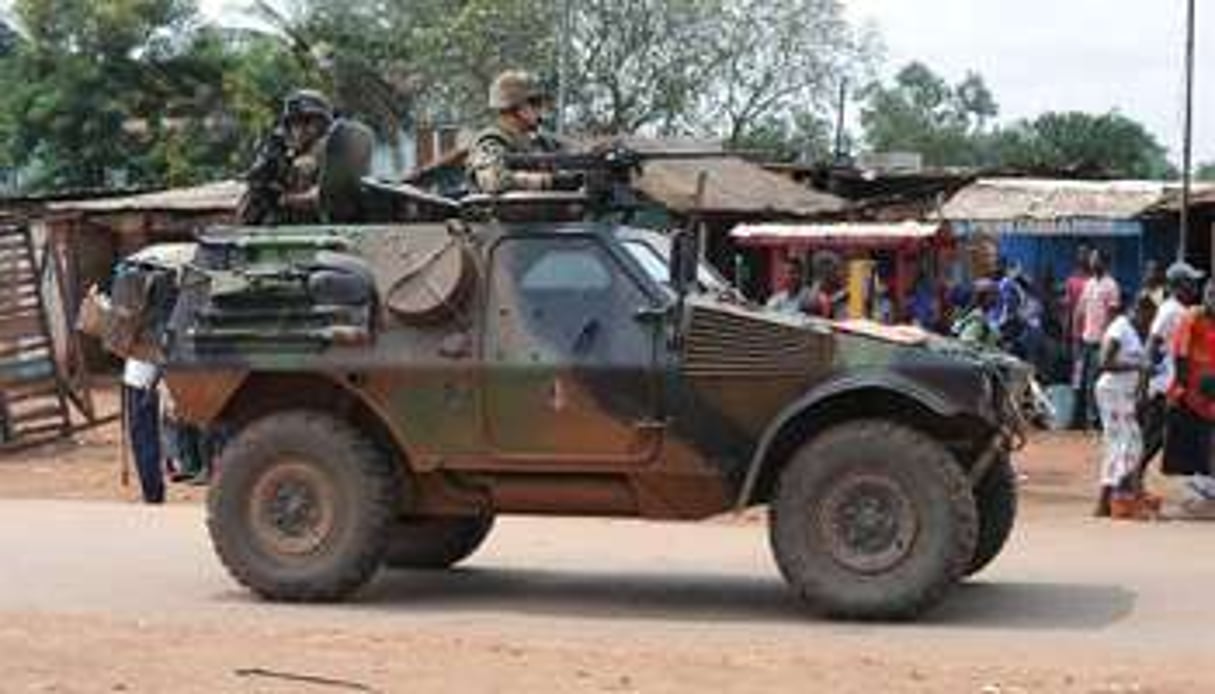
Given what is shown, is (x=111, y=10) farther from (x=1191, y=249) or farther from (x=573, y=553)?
(x=573, y=553)

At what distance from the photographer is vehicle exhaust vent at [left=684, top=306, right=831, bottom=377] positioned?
1079 cm

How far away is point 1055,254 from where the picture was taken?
1072 inches

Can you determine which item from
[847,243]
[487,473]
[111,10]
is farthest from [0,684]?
[111,10]

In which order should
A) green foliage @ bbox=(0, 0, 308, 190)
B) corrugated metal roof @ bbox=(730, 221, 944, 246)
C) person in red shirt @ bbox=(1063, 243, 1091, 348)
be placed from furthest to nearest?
green foliage @ bbox=(0, 0, 308, 190) → corrugated metal roof @ bbox=(730, 221, 944, 246) → person in red shirt @ bbox=(1063, 243, 1091, 348)

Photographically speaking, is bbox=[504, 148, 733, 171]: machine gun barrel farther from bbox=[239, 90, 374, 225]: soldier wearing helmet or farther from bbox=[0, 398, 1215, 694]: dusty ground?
bbox=[0, 398, 1215, 694]: dusty ground

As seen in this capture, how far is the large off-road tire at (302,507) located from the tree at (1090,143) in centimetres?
4441

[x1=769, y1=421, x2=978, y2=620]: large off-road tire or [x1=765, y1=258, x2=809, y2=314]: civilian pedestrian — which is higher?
[x1=765, y1=258, x2=809, y2=314]: civilian pedestrian

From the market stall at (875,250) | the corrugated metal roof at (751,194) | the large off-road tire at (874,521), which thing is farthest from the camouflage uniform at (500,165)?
the corrugated metal roof at (751,194)

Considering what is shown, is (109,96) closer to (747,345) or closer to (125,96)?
(125,96)

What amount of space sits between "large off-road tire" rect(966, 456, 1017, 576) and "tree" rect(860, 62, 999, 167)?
53728 mm

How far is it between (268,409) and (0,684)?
3.28 meters

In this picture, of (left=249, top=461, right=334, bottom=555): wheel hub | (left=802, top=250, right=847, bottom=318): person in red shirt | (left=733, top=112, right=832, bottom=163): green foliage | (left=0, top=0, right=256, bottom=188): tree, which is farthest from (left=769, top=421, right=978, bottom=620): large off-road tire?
(left=733, top=112, right=832, bottom=163): green foliage

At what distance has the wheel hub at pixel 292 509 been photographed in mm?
11516

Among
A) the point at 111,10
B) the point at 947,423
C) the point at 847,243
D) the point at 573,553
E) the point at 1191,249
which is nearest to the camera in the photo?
the point at 947,423
